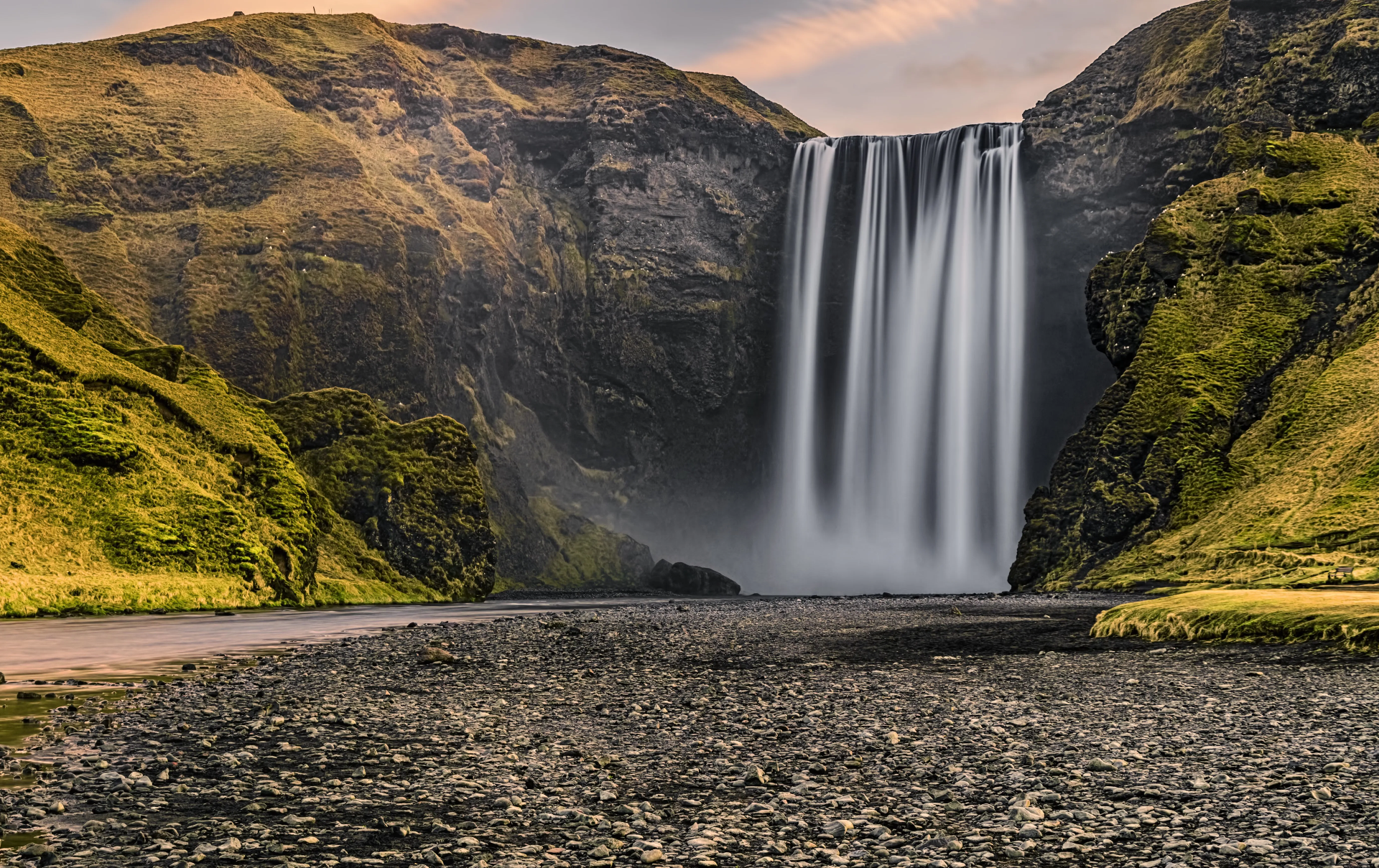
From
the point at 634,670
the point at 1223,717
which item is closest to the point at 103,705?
the point at 634,670

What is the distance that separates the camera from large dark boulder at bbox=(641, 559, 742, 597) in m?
107

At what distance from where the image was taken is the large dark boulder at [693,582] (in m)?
107

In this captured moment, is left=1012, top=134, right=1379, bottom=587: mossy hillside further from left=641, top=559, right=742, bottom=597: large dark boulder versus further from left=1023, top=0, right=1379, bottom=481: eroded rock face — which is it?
left=641, top=559, right=742, bottom=597: large dark boulder

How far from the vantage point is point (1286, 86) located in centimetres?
9944

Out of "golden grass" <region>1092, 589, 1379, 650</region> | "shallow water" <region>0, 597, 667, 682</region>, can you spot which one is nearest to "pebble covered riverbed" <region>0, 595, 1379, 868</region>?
"golden grass" <region>1092, 589, 1379, 650</region>

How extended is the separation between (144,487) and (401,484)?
Answer: 29.2 metres

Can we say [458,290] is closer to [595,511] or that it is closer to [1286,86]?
[595,511]

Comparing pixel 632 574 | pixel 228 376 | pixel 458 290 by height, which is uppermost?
pixel 458 290

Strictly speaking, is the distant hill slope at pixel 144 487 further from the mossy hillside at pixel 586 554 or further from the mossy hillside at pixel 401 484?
the mossy hillside at pixel 586 554

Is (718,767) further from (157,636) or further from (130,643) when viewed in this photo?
(157,636)

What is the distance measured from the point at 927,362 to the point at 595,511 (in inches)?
1812

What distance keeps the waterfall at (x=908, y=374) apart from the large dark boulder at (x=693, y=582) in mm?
15918

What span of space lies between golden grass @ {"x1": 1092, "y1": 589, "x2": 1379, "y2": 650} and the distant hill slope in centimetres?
4159

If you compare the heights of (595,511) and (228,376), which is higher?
(228,376)
